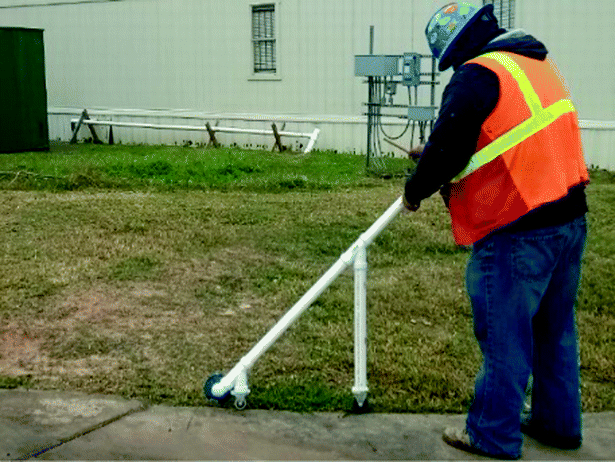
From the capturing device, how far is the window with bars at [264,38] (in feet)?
65.3

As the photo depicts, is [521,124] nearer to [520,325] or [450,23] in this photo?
[450,23]

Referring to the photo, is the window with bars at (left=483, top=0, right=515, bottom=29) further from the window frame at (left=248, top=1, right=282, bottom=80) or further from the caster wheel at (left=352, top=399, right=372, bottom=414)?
the caster wheel at (left=352, top=399, right=372, bottom=414)

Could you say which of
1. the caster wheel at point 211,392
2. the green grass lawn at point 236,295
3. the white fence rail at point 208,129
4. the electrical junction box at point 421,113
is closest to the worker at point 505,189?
the green grass lawn at point 236,295

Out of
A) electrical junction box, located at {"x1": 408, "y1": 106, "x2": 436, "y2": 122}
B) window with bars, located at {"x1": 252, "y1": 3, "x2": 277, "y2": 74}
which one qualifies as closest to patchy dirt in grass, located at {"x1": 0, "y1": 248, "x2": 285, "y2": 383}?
electrical junction box, located at {"x1": 408, "y1": 106, "x2": 436, "y2": 122}

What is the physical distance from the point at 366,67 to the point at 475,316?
10502mm

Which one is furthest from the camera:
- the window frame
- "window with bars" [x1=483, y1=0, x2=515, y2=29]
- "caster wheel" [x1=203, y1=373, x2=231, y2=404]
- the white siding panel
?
the window frame

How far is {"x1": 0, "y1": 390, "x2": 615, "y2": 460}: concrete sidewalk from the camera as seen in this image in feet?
13.4

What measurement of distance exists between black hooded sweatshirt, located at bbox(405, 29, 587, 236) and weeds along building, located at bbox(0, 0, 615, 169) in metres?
12.3

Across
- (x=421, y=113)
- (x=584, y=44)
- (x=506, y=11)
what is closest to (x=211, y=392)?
(x=421, y=113)

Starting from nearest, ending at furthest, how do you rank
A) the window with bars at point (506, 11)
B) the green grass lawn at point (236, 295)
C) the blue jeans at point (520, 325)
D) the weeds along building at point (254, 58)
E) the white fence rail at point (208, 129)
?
the blue jeans at point (520, 325) < the green grass lawn at point (236, 295) < the weeds along building at point (254, 58) < the window with bars at point (506, 11) < the white fence rail at point (208, 129)

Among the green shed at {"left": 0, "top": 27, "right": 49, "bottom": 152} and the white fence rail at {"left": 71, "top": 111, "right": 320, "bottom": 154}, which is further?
the white fence rail at {"left": 71, "top": 111, "right": 320, "bottom": 154}

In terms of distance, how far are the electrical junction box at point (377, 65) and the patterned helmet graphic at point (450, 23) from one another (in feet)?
33.0

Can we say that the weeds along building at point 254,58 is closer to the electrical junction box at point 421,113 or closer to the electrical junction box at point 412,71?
the electrical junction box at point 412,71

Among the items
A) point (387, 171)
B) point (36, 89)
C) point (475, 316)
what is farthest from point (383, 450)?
point (36, 89)
